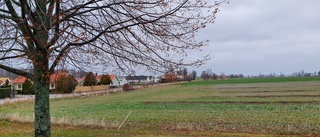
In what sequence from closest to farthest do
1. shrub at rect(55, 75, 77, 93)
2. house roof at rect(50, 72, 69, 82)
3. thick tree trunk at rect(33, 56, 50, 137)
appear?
thick tree trunk at rect(33, 56, 50, 137) → house roof at rect(50, 72, 69, 82) → shrub at rect(55, 75, 77, 93)

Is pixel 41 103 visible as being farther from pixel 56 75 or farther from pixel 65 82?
pixel 65 82

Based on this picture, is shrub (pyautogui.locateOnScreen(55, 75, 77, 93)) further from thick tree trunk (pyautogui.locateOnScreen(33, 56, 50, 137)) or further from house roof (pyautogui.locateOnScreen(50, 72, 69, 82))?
thick tree trunk (pyautogui.locateOnScreen(33, 56, 50, 137))

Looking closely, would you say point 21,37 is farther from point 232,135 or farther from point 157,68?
point 232,135

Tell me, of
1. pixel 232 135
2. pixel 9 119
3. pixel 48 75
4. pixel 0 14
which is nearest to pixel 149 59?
pixel 48 75

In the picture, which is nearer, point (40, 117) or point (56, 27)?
point (56, 27)

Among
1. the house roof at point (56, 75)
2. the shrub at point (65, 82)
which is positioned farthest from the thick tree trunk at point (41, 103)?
the shrub at point (65, 82)

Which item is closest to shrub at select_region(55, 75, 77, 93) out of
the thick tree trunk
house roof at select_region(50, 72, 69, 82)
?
house roof at select_region(50, 72, 69, 82)

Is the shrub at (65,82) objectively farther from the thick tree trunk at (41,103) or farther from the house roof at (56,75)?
the thick tree trunk at (41,103)

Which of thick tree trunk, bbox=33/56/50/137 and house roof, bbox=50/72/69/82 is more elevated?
house roof, bbox=50/72/69/82

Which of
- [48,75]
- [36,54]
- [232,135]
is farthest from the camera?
[232,135]

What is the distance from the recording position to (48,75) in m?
5.86

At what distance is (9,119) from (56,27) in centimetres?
1546

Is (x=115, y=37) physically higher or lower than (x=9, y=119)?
higher

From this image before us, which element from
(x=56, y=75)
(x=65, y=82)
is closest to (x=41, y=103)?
(x=56, y=75)
